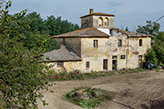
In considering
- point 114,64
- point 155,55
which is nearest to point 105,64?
point 114,64

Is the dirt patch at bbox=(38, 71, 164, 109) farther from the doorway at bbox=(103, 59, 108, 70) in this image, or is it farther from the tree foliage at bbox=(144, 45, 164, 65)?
the tree foliage at bbox=(144, 45, 164, 65)

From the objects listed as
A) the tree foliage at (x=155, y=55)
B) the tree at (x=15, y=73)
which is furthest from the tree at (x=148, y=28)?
the tree at (x=15, y=73)

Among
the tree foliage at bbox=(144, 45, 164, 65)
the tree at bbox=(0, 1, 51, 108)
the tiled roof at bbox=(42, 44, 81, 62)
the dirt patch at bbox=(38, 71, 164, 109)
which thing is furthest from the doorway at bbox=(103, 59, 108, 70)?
the tree at bbox=(0, 1, 51, 108)

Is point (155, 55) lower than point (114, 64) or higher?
higher

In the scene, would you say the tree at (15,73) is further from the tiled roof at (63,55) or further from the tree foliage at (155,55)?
the tree foliage at (155,55)

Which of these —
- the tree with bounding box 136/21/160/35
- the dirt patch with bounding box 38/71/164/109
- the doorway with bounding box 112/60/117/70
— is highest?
the tree with bounding box 136/21/160/35

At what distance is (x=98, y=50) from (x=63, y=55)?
457cm

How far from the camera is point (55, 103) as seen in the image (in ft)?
41.3

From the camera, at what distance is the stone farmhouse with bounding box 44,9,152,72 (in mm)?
22070

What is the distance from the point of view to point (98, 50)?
76.2 ft

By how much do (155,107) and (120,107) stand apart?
2276 mm

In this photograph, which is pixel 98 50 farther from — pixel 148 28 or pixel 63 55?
pixel 148 28

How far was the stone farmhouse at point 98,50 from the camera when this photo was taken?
22070 millimetres

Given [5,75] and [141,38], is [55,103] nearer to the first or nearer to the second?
[5,75]
